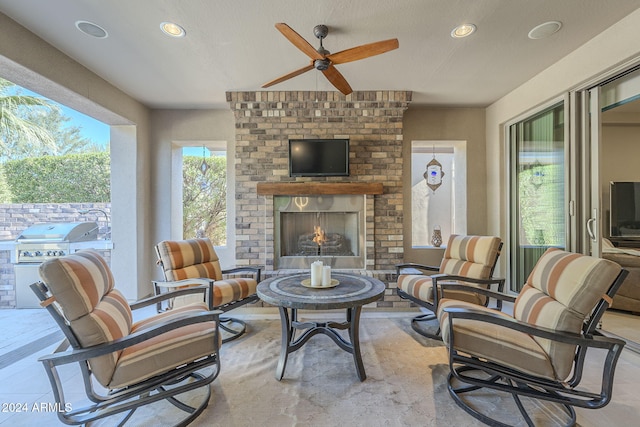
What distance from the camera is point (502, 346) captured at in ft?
4.95

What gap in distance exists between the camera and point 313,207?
3.65 meters

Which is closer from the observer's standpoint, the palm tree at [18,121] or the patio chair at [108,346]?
the patio chair at [108,346]

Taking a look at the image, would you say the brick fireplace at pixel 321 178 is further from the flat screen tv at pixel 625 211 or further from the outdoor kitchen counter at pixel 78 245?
the flat screen tv at pixel 625 211

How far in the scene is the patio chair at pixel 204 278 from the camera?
2.43m

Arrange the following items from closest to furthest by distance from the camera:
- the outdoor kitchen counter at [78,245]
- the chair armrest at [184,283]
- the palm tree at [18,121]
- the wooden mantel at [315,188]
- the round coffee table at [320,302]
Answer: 1. the round coffee table at [320,302]
2. the chair armrest at [184,283]
3. the outdoor kitchen counter at [78,245]
4. the wooden mantel at [315,188]
5. the palm tree at [18,121]

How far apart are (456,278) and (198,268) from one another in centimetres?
248

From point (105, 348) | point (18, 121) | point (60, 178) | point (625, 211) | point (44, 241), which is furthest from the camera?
point (60, 178)

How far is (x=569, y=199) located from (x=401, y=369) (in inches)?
93.1

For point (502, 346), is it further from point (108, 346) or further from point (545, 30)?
point (545, 30)

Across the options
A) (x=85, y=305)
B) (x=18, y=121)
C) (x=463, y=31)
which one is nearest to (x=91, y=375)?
(x=85, y=305)

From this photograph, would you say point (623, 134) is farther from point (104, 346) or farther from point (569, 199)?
point (104, 346)

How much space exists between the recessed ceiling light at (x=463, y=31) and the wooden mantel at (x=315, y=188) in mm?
1681

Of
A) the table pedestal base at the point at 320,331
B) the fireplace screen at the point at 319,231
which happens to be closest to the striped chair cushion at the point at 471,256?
the fireplace screen at the point at 319,231

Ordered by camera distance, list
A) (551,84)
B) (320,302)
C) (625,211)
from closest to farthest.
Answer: (320,302)
(551,84)
(625,211)
